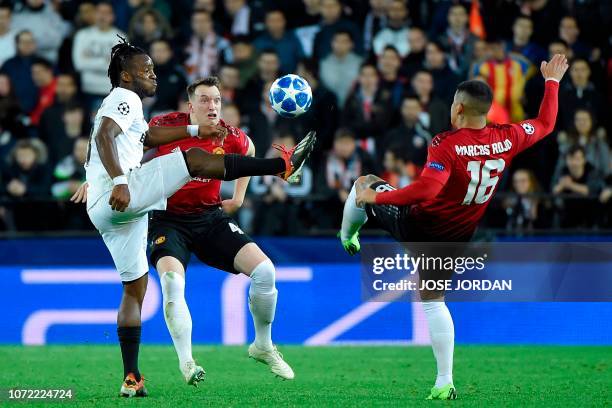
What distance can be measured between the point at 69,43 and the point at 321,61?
306 cm

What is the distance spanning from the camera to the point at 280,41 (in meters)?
14.6

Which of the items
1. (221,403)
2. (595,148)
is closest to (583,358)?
(595,148)

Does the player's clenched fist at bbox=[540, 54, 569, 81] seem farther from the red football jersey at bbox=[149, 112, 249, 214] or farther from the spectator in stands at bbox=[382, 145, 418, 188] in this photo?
the spectator in stands at bbox=[382, 145, 418, 188]

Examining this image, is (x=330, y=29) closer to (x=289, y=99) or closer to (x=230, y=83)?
(x=230, y=83)

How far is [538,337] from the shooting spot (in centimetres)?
1201

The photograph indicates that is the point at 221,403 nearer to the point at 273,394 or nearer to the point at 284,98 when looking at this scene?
the point at 273,394

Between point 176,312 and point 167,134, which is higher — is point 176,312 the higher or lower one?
the lower one

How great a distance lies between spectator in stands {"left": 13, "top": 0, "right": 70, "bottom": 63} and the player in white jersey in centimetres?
715

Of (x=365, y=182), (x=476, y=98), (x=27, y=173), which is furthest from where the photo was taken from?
(x=27, y=173)

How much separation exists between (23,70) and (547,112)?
310 inches

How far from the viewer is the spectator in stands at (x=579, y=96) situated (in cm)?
1365

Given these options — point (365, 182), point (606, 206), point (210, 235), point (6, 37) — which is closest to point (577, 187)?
point (606, 206)

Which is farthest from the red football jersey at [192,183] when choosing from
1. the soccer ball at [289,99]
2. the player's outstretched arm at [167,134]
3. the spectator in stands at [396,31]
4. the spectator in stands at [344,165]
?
the spectator in stands at [396,31]

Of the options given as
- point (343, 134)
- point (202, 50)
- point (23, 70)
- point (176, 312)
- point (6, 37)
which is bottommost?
point (176, 312)
